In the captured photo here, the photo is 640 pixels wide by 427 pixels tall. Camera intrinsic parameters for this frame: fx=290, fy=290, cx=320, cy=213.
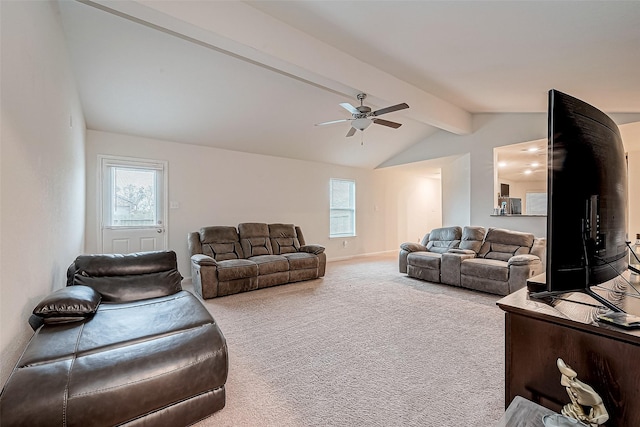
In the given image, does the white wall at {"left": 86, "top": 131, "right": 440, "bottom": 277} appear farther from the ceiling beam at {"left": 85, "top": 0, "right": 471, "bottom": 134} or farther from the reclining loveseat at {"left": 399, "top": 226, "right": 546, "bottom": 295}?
the ceiling beam at {"left": 85, "top": 0, "right": 471, "bottom": 134}

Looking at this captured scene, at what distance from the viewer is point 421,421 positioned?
1.65 m

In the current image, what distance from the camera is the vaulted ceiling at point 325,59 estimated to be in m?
2.32

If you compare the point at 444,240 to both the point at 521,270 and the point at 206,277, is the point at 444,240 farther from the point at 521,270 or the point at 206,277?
the point at 206,277

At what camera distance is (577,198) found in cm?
103

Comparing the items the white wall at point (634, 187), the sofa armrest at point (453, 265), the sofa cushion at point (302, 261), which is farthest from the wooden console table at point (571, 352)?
the white wall at point (634, 187)

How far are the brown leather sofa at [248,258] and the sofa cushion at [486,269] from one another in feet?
7.72

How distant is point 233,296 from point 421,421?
309cm

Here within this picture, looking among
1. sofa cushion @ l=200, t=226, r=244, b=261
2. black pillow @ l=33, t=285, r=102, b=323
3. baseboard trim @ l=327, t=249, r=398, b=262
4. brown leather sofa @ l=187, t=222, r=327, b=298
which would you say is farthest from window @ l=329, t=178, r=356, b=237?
black pillow @ l=33, t=285, r=102, b=323

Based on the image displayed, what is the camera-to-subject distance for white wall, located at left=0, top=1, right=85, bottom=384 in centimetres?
153

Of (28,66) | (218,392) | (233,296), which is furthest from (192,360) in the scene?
(233,296)

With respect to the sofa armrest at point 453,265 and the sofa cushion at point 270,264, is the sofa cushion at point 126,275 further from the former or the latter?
the sofa armrest at point 453,265

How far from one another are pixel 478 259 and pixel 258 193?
424cm

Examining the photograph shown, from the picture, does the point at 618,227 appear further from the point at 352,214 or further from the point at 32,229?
the point at 352,214

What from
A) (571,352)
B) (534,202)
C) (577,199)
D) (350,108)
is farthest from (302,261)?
(534,202)
